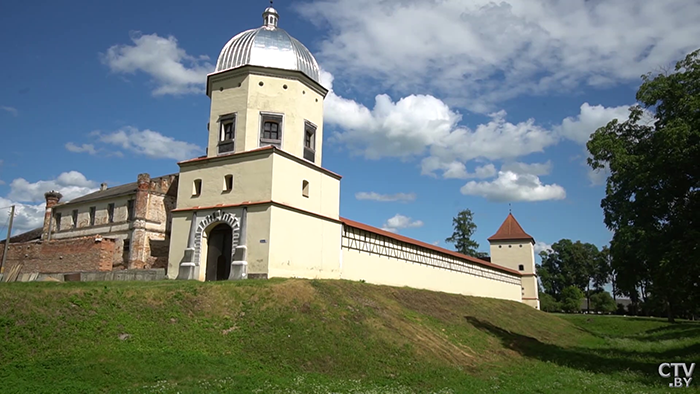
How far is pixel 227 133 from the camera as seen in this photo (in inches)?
917

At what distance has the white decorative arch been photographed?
20.9m

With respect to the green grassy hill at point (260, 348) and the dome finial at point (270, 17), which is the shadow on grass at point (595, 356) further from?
the dome finial at point (270, 17)

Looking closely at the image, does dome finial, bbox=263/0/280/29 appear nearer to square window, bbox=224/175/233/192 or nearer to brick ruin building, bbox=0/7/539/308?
brick ruin building, bbox=0/7/539/308

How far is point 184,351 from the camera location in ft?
42.5

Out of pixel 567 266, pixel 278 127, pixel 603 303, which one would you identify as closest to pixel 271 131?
pixel 278 127

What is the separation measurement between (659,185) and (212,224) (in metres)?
18.0

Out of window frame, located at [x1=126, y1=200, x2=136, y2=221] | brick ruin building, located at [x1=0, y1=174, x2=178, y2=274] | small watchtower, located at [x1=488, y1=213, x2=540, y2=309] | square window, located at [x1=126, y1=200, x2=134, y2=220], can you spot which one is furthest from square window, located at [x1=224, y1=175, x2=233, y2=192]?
small watchtower, located at [x1=488, y1=213, x2=540, y2=309]

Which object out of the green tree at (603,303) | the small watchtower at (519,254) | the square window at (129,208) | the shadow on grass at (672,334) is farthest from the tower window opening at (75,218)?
the green tree at (603,303)

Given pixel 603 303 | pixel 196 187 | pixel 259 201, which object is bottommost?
pixel 603 303

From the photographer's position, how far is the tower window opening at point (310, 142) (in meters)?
23.9

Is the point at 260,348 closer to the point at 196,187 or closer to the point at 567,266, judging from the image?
the point at 196,187

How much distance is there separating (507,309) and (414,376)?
79.4ft

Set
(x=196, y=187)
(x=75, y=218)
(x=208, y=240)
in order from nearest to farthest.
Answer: (x=208, y=240) → (x=196, y=187) → (x=75, y=218)

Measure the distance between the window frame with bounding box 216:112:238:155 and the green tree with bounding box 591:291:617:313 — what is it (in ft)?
213
